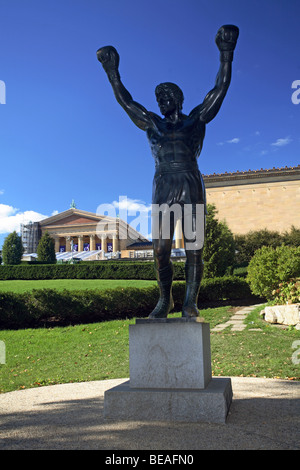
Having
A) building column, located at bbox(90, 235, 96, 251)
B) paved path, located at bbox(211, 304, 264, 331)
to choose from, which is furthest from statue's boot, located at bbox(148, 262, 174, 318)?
building column, located at bbox(90, 235, 96, 251)

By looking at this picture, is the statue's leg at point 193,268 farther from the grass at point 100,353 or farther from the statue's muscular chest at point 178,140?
the grass at point 100,353

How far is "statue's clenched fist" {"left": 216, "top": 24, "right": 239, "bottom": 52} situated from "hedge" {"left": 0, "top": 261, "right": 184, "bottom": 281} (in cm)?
1806

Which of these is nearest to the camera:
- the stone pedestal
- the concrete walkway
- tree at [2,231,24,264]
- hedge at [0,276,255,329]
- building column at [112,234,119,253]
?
the concrete walkway

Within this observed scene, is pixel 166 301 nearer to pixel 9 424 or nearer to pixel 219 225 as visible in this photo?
pixel 9 424

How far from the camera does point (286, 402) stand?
12.6 ft

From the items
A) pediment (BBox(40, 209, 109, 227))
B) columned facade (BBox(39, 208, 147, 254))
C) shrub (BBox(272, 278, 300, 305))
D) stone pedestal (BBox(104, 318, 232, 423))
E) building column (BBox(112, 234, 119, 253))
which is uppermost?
pediment (BBox(40, 209, 109, 227))

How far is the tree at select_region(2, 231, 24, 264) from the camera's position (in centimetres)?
3684

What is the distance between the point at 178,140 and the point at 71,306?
28.4 feet

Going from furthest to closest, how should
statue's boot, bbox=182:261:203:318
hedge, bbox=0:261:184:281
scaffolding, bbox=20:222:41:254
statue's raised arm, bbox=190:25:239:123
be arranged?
scaffolding, bbox=20:222:41:254, hedge, bbox=0:261:184:281, statue's raised arm, bbox=190:25:239:123, statue's boot, bbox=182:261:203:318

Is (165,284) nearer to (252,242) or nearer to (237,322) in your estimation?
(237,322)

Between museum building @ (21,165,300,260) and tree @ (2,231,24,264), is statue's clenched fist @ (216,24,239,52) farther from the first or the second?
tree @ (2,231,24,264)

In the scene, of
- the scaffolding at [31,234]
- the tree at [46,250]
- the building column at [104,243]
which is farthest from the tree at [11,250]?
the scaffolding at [31,234]

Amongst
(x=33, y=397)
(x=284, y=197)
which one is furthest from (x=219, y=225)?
(x=284, y=197)
